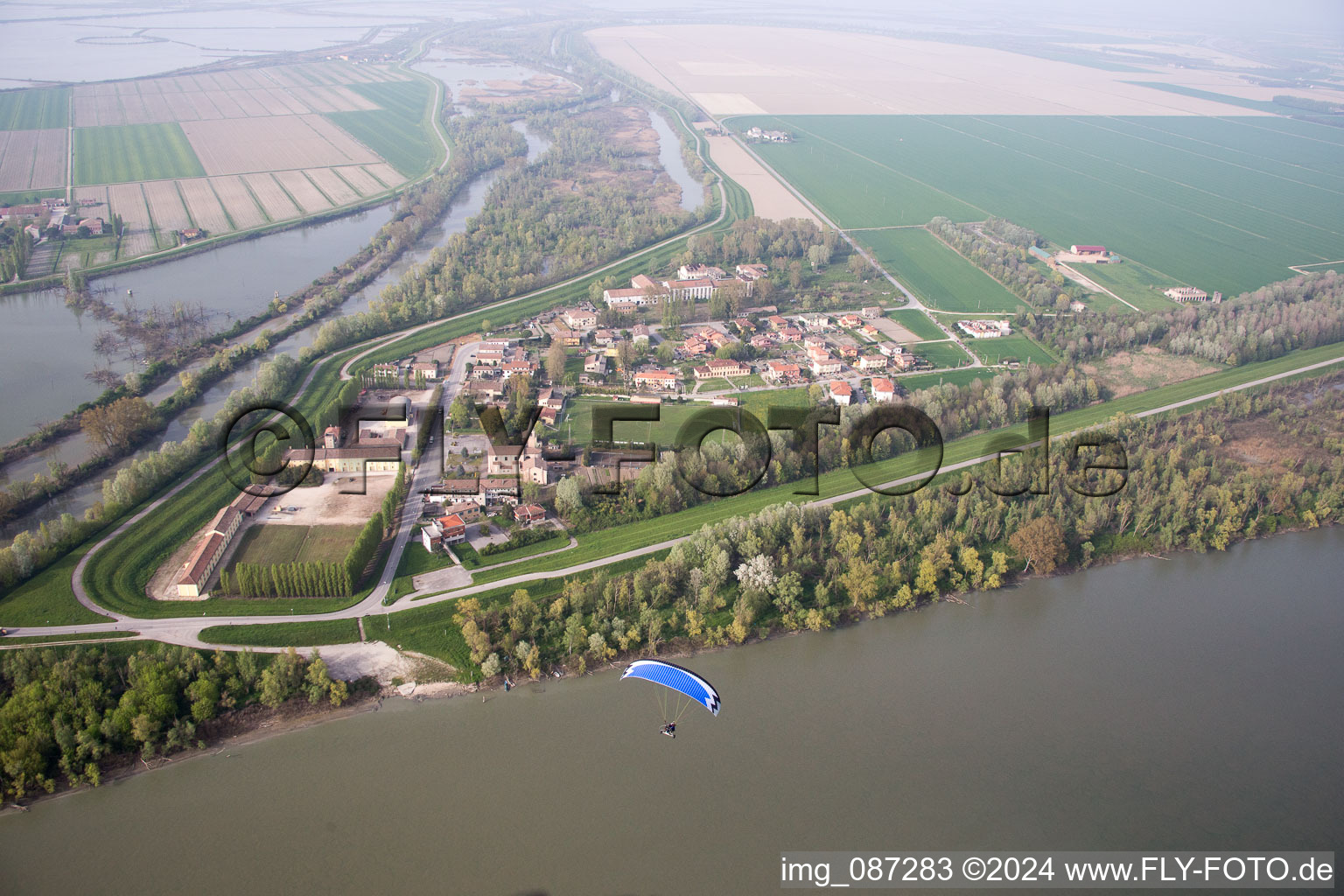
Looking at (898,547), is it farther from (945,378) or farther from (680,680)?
(945,378)

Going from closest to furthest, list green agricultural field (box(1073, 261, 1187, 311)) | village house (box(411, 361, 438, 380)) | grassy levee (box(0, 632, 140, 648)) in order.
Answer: grassy levee (box(0, 632, 140, 648))
village house (box(411, 361, 438, 380))
green agricultural field (box(1073, 261, 1187, 311))

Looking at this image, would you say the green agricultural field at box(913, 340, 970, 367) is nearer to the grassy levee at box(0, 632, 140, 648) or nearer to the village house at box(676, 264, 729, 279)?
the village house at box(676, 264, 729, 279)

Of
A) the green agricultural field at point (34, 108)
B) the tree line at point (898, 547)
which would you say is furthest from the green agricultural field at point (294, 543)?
the green agricultural field at point (34, 108)

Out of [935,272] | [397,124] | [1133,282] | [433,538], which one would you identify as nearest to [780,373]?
[433,538]

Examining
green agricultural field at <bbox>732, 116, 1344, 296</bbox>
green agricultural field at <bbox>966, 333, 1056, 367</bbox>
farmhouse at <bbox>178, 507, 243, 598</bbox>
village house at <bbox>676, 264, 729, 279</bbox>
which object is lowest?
farmhouse at <bbox>178, 507, 243, 598</bbox>

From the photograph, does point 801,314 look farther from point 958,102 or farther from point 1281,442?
point 958,102

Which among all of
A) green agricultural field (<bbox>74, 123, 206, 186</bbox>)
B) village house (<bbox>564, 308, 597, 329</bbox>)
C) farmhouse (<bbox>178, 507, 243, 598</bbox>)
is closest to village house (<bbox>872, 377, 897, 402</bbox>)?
village house (<bbox>564, 308, 597, 329</bbox>)
